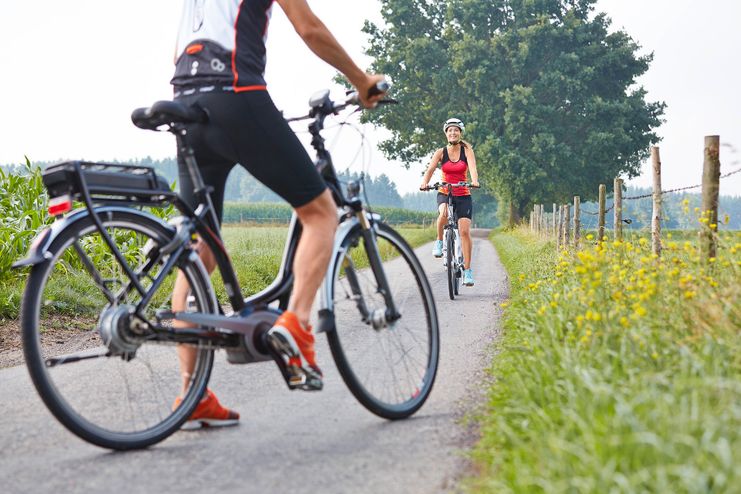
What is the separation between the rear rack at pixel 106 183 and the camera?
10.6ft

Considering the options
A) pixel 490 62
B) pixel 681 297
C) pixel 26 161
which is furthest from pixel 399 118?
pixel 681 297

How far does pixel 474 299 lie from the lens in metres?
9.57

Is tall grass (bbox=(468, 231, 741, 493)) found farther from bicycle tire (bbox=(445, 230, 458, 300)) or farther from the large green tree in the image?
the large green tree

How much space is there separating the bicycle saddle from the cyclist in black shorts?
0.16 feet

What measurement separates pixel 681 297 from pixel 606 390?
1992 millimetres

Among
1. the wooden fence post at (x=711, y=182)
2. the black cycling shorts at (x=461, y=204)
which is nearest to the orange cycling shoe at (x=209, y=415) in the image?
the wooden fence post at (x=711, y=182)

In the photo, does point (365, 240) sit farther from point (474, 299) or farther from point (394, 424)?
point (474, 299)

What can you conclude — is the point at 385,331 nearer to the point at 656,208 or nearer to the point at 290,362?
the point at 290,362

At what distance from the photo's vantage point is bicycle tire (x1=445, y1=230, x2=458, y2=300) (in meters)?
9.54

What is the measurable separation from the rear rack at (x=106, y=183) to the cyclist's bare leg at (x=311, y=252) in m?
0.57

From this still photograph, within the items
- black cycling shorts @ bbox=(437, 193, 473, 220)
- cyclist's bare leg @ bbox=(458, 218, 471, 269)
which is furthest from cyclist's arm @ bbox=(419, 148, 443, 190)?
cyclist's bare leg @ bbox=(458, 218, 471, 269)

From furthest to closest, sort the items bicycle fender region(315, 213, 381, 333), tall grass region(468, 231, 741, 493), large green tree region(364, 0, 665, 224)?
large green tree region(364, 0, 665, 224)
bicycle fender region(315, 213, 381, 333)
tall grass region(468, 231, 741, 493)

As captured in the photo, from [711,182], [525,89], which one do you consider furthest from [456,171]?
[525,89]

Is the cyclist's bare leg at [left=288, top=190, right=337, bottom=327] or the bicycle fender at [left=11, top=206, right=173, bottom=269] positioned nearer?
the bicycle fender at [left=11, top=206, right=173, bottom=269]
